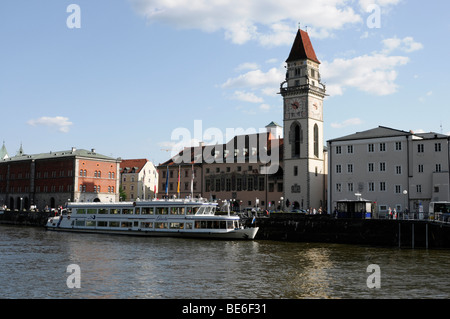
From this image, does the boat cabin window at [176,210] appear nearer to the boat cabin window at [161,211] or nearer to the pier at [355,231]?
the boat cabin window at [161,211]

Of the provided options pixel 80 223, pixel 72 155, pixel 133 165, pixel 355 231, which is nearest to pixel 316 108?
pixel 355 231

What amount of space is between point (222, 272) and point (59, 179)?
9008 centimetres

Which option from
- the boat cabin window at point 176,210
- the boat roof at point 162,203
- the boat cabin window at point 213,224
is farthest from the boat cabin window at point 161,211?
the boat cabin window at point 213,224

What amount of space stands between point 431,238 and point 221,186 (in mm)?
57366

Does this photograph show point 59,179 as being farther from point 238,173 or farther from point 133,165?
point 238,173

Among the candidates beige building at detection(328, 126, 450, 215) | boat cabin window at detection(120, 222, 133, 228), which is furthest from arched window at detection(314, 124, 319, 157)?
boat cabin window at detection(120, 222, 133, 228)

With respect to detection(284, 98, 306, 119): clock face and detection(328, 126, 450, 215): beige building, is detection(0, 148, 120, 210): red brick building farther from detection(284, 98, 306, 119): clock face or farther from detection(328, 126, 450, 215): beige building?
detection(328, 126, 450, 215): beige building

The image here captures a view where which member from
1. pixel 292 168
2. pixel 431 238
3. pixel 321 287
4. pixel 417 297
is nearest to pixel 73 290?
pixel 321 287

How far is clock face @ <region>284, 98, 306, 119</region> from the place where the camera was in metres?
87.9

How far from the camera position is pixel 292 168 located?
87688 mm

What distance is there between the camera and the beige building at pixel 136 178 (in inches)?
5128

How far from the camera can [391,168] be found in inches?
2822

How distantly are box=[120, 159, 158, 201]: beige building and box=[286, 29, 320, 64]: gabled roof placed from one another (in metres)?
53.8

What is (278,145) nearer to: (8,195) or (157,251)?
(157,251)
